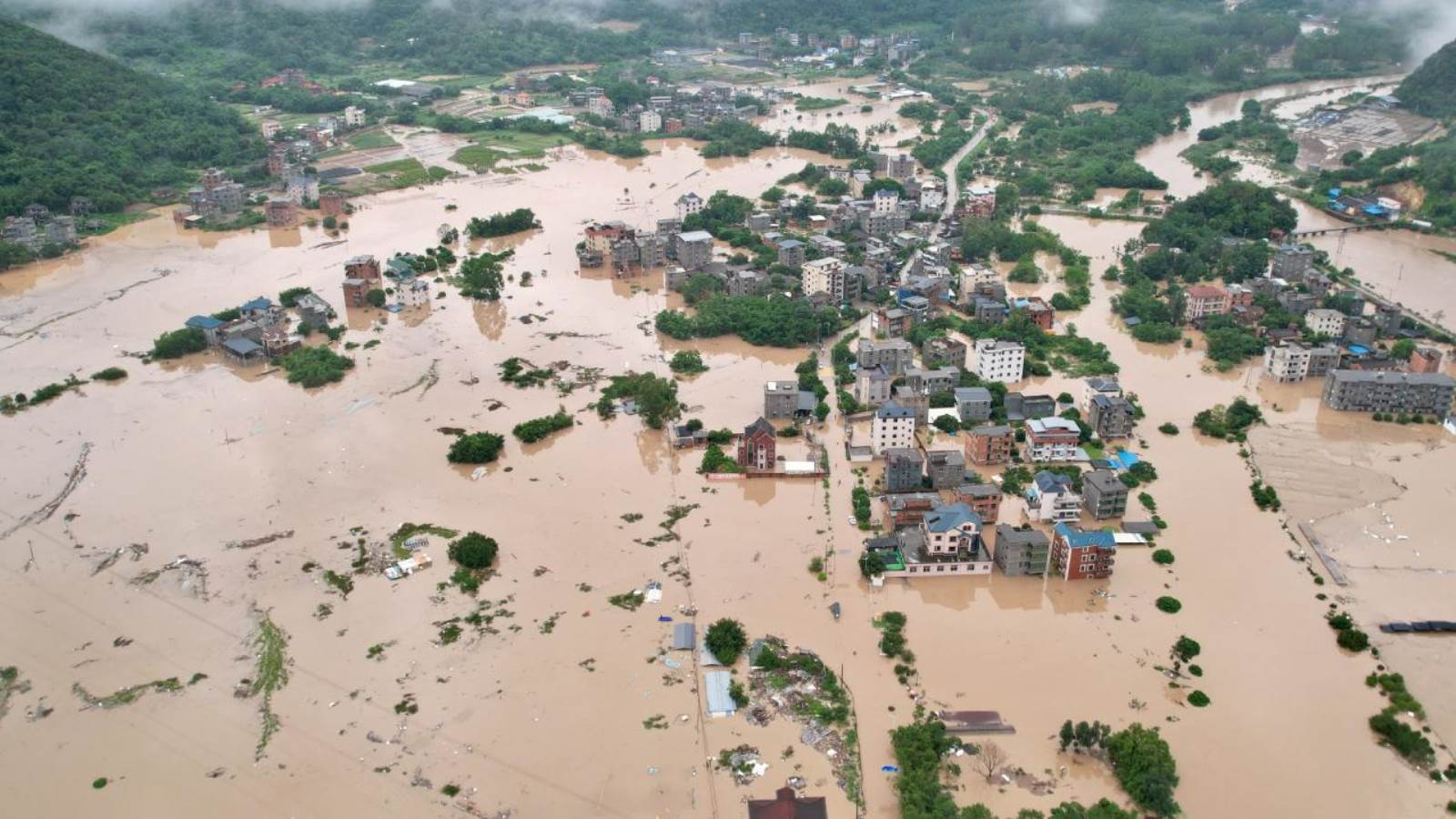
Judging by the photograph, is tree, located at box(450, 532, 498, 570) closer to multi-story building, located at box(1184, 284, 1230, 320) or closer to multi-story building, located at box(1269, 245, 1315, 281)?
multi-story building, located at box(1184, 284, 1230, 320)

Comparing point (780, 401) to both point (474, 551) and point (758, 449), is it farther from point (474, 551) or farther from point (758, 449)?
point (474, 551)

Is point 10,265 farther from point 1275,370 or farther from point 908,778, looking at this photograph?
point 1275,370

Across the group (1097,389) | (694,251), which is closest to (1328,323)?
(1097,389)

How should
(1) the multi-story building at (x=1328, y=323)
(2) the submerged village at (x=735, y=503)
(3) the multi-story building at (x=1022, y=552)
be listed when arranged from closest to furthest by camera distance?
(2) the submerged village at (x=735, y=503) < (3) the multi-story building at (x=1022, y=552) < (1) the multi-story building at (x=1328, y=323)

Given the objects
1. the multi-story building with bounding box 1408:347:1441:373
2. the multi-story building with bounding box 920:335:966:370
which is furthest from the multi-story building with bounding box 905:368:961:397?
the multi-story building with bounding box 1408:347:1441:373

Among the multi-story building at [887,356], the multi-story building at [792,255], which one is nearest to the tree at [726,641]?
the multi-story building at [887,356]

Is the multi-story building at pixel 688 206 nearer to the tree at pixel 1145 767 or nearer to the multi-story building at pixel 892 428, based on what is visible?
the multi-story building at pixel 892 428

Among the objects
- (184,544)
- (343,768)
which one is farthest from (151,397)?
(343,768)
